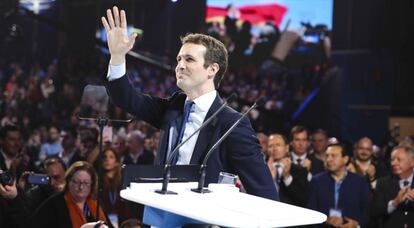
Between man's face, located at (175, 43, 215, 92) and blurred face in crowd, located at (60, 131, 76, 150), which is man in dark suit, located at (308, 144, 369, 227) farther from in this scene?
man's face, located at (175, 43, 215, 92)

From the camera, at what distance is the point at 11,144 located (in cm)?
548

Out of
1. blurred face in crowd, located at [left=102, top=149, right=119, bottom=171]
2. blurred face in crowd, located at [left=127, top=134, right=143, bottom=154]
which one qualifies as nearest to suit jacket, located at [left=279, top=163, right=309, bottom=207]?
blurred face in crowd, located at [left=102, top=149, right=119, bottom=171]

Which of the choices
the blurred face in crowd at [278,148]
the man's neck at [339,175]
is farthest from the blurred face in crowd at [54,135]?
the man's neck at [339,175]

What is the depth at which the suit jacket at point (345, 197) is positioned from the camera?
495 centimetres

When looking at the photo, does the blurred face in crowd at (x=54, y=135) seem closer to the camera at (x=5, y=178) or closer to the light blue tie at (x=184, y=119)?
the camera at (x=5, y=178)

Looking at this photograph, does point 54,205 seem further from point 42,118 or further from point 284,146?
point 42,118

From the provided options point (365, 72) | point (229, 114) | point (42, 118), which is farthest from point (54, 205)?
point (365, 72)

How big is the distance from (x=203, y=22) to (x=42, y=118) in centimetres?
367

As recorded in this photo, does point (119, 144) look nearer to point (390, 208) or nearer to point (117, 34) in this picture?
point (390, 208)

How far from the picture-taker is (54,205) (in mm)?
3986

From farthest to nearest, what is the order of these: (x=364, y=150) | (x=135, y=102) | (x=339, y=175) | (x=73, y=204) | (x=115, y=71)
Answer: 1. (x=364, y=150)
2. (x=339, y=175)
3. (x=73, y=204)
4. (x=135, y=102)
5. (x=115, y=71)

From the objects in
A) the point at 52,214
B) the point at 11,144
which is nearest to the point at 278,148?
the point at 52,214

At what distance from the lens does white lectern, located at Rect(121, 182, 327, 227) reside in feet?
4.75

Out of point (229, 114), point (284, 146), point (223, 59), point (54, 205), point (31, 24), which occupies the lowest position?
point (54, 205)
